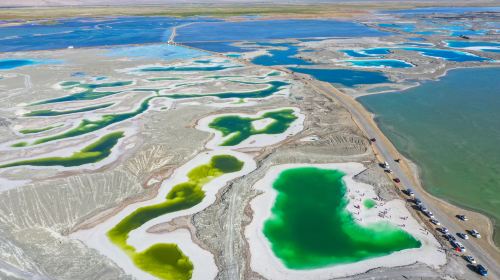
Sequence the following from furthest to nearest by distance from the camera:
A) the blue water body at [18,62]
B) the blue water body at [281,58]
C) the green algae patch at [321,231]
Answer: the blue water body at [281,58] → the blue water body at [18,62] → the green algae patch at [321,231]

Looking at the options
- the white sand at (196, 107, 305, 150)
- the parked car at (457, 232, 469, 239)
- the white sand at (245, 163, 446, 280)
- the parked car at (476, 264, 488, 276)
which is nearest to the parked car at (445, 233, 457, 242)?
the parked car at (457, 232, 469, 239)

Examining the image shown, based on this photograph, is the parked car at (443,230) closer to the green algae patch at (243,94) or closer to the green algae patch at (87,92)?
the green algae patch at (243,94)

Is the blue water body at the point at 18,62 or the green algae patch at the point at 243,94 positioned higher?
the blue water body at the point at 18,62

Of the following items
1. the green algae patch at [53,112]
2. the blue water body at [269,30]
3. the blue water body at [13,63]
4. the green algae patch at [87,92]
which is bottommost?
the green algae patch at [53,112]

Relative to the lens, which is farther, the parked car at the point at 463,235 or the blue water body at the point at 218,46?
the blue water body at the point at 218,46

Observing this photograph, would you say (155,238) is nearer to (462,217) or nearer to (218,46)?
(462,217)

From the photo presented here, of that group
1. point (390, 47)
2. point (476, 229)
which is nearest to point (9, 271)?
point (476, 229)

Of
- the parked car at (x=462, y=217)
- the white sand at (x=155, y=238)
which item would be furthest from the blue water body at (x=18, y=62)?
the parked car at (x=462, y=217)

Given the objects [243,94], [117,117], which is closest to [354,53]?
[243,94]
